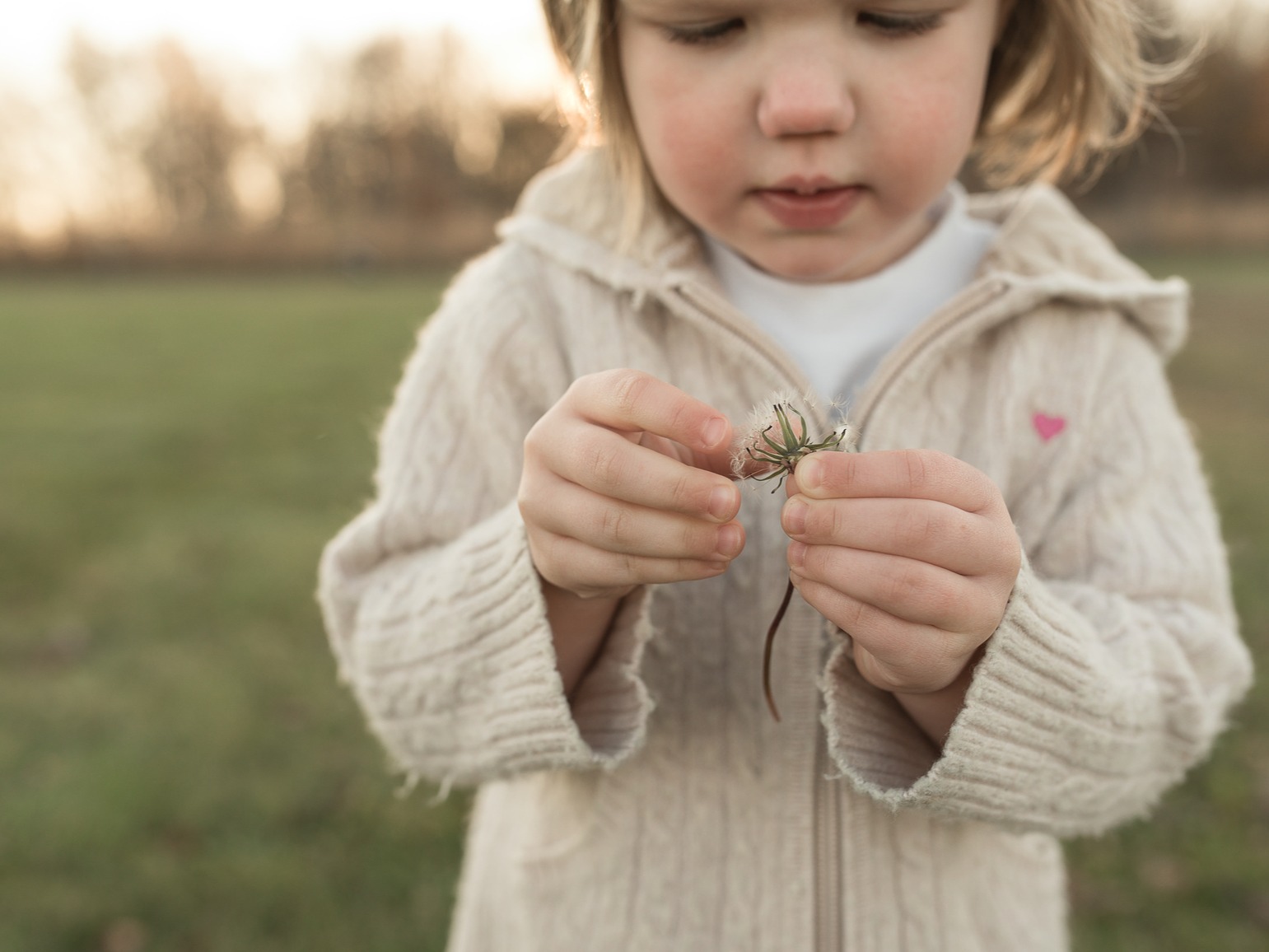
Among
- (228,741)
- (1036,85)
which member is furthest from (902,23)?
(228,741)

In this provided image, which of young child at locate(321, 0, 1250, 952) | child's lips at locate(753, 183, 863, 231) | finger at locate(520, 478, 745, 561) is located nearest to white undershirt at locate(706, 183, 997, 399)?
young child at locate(321, 0, 1250, 952)

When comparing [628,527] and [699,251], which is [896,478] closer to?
[628,527]

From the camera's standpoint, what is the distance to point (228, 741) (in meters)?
3.83

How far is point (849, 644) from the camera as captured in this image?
1.32m

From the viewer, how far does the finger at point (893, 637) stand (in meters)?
1.12

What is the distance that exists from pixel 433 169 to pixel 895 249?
1728 inches

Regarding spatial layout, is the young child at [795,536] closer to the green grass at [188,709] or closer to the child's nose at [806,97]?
the child's nose at [806,97]

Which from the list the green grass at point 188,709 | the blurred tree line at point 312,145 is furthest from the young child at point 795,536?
the blurred tree line at point 312,145

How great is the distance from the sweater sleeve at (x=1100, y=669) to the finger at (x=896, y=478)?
0.14 m

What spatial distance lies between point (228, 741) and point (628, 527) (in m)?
3.23

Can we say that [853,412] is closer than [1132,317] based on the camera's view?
Yes

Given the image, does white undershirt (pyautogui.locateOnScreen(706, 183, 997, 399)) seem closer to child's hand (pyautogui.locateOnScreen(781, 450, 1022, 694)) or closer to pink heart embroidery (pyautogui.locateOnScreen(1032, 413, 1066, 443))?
pink heart embroidery (pyautogui.locateOnScreen(1032, 413, 1066, 443))

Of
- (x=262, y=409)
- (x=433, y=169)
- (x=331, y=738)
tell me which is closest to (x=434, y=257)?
(x=433, y=169)

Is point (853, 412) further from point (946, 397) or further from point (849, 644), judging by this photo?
point (849, 644)
